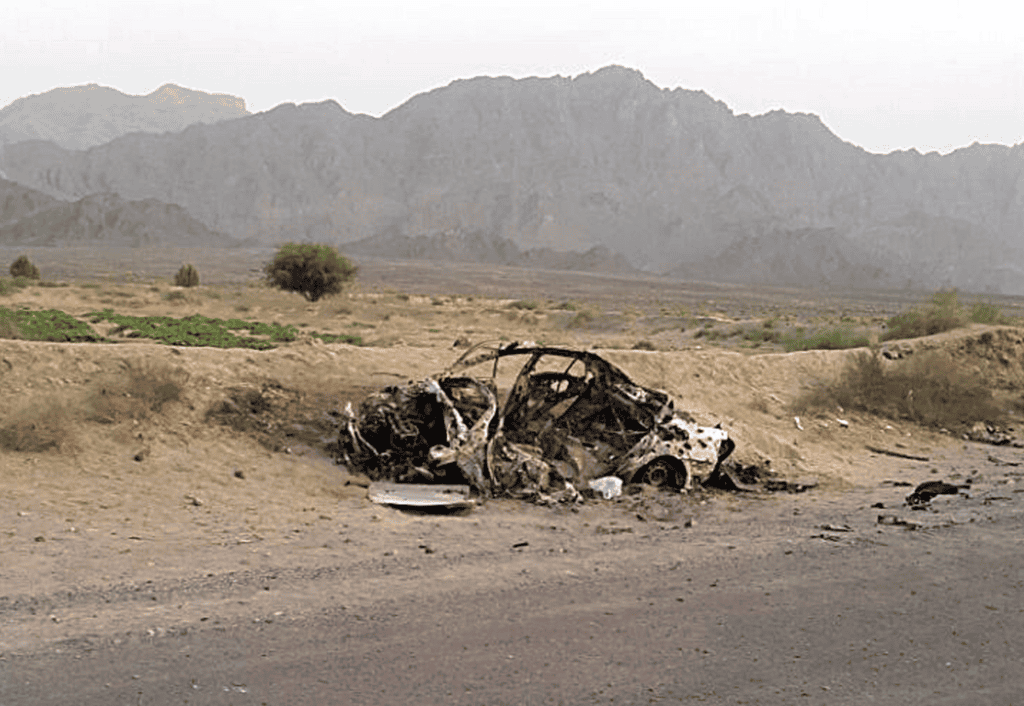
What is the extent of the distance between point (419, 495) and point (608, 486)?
2.29 meters

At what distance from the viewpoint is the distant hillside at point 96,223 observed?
149 meters

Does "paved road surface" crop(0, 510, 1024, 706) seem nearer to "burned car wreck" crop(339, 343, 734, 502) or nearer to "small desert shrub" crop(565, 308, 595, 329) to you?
"burned car wreck" crop(339, 343, 734, 502)

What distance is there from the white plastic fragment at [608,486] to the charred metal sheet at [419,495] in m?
1.57

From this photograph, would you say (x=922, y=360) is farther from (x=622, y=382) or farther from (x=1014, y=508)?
(x=622, y=382)

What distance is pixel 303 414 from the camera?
12273mm

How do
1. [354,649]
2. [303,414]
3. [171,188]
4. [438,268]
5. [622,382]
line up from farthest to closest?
1. [171,188]
2. [438,268]
3. [303,414]
4. [622,382]
5. [354,649]

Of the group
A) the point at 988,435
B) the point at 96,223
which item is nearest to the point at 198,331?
the point at 988,435

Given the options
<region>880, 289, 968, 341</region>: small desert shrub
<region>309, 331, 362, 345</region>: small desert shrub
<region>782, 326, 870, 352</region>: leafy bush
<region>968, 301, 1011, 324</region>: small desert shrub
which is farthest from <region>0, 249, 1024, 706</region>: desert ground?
<region>968, 301, 1011, 324</region>: small desert shrub

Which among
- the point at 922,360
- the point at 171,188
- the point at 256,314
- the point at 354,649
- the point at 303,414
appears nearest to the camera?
the point at 354,649

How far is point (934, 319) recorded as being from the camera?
79.8ft

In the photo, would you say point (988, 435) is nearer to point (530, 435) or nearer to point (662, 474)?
point (662, 474)

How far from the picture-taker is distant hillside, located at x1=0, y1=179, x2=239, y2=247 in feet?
488

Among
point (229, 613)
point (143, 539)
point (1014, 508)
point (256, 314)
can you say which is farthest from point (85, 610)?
point (256, 314)

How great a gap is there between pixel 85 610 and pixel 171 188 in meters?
207
